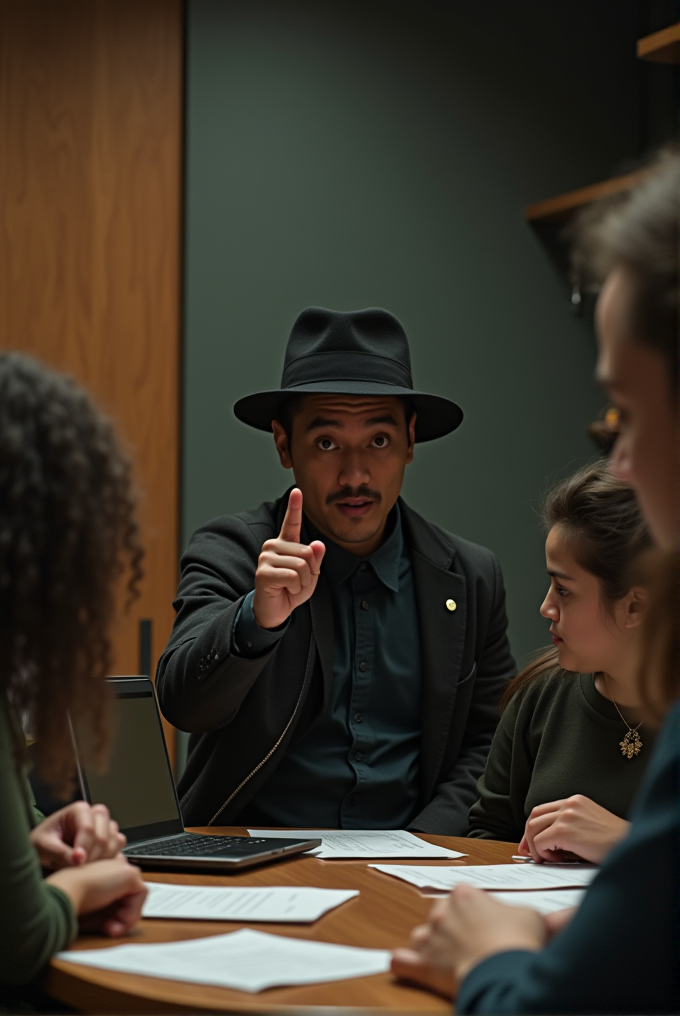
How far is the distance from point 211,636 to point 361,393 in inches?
21.1

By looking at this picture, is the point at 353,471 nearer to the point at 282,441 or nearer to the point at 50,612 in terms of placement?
the point at 282,441

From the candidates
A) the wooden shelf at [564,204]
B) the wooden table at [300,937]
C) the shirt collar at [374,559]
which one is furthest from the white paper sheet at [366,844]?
the wooden shelf at [564,204]

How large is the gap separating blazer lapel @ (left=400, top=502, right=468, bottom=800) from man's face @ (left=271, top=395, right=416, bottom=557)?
13 centimetres

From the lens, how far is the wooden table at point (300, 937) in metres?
0.91

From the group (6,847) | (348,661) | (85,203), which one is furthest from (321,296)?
(6,847)

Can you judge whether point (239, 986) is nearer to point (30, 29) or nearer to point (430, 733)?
point (430, 733)

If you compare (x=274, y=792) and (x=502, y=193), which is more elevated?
(x=502, y=193)

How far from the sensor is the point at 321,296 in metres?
3.31

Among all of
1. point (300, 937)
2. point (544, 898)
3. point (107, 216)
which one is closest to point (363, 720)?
point (544, 898)

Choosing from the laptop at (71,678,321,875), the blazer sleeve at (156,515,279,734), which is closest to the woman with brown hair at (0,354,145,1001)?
the laptop at (71,678,321,875)

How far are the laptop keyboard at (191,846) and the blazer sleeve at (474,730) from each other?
51cm

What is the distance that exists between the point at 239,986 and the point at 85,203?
8.32 feet

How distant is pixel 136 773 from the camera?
62.1 inches

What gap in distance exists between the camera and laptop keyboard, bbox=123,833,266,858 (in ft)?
4.78
